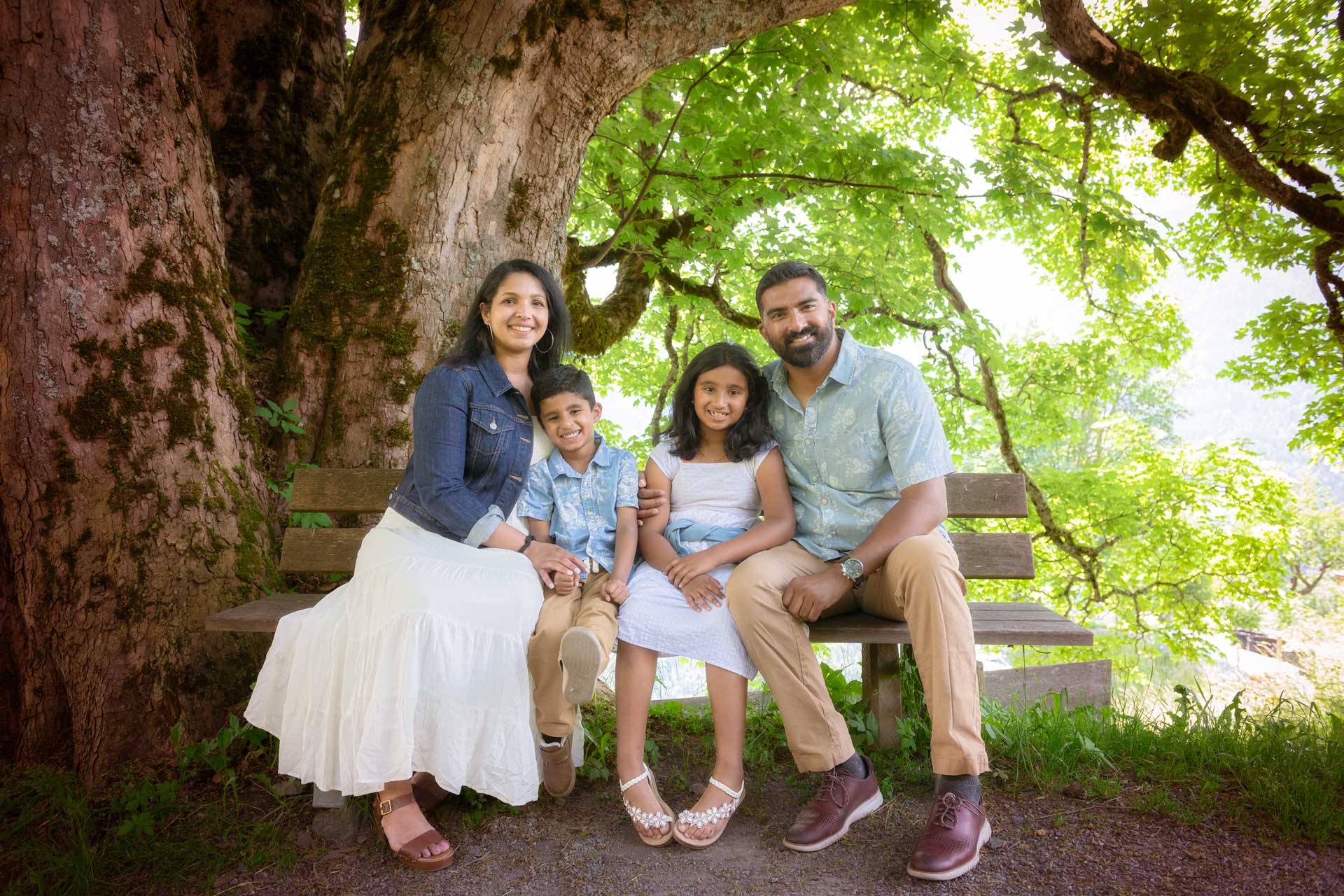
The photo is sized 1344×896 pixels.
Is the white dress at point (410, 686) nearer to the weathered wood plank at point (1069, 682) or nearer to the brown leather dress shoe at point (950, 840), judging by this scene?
the brown leather dress shoe at point (950, 840)

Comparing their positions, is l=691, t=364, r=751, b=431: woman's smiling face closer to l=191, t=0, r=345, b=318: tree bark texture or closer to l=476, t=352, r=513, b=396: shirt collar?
l=476, t=352, r=513, b=396: shirt collar

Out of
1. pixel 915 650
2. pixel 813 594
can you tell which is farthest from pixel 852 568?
pixel 915 650

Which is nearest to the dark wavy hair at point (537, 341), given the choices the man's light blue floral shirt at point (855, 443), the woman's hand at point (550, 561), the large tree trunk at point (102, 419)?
the woman's hand at point (550, 561)

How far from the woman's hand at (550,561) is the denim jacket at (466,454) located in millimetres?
159

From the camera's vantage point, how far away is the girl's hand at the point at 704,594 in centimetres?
259

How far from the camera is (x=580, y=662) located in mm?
2285

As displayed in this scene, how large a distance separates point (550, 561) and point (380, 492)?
971 millimetres

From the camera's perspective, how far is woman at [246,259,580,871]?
7.56 feet

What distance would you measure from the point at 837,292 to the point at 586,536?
4996 mm

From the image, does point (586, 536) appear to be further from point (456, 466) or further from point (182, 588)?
point (182, 588)

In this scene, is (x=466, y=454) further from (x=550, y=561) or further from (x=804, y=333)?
(x=804, y=333)

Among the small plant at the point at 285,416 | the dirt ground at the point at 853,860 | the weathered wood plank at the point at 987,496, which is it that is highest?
the small plant at the point at 285,416

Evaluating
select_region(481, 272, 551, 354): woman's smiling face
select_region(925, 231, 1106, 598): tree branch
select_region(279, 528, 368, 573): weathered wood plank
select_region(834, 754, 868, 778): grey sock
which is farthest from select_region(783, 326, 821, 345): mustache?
select_region(925, 231, 1106, 598): tree branch

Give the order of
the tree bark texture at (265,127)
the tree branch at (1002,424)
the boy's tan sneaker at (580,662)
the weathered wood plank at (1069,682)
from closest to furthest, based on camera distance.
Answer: the boy's tan sneaker at (580,662) < the tree bark texture at (265,127) < the weathered wood plank at (1069,682) < the tree branch at (1002,424)
